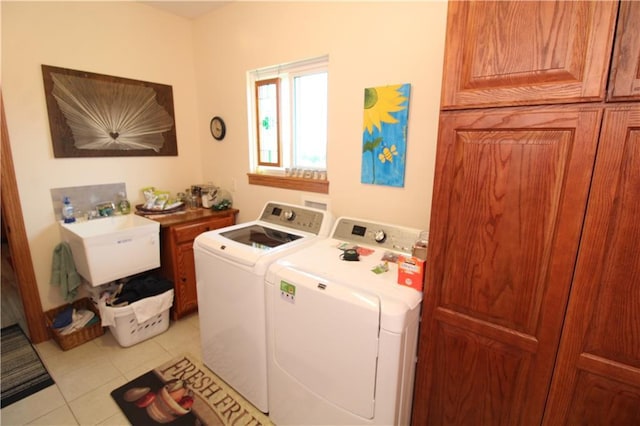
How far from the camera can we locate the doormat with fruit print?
5.55ft

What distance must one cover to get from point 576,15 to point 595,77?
0.60 ft

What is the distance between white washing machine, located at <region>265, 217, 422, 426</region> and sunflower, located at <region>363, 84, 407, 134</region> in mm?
680

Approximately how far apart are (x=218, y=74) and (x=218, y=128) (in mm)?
467

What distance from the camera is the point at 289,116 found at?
239cm

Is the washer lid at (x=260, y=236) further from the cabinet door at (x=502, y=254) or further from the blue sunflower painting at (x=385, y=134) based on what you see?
the cabinet door at (x=502, y=254)

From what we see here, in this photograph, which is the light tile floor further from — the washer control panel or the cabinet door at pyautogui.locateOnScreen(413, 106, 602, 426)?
the cabinet door at pyautogui.locateOnScreen(413, 106, 602, 426)

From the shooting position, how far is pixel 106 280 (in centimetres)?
211

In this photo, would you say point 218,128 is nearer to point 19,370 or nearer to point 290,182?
point 290,182

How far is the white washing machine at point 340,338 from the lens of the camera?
1.16 metres

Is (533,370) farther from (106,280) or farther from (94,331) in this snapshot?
(94,331)

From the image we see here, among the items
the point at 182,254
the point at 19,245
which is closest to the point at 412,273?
the point at 182,254

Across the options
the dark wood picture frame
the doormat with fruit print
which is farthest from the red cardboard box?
the dark wood picture frame

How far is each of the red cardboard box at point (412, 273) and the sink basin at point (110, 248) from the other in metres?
1.86

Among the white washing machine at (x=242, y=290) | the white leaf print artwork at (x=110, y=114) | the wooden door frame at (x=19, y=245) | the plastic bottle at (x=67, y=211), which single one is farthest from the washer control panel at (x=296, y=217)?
the wooden door frame at (x=19, y=245)
